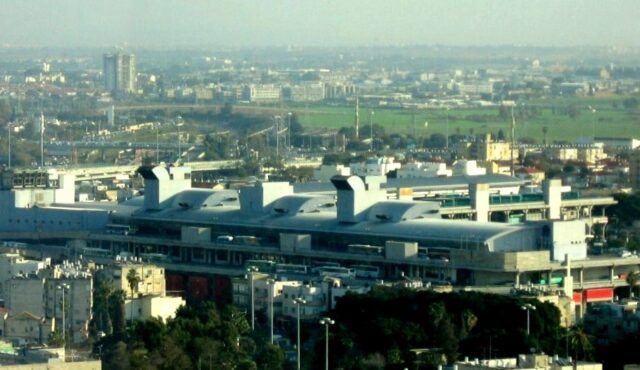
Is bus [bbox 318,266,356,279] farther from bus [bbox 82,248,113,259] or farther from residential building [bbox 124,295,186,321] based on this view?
bus [bbox 82,248,113,259]

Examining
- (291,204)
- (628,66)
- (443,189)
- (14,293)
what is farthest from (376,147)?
(14,293)

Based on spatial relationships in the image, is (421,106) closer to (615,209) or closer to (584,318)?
(615,209)

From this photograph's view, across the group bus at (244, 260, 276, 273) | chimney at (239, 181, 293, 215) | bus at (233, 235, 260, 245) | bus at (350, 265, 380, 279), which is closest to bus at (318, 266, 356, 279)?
bus at (350, 265, 380, 279)

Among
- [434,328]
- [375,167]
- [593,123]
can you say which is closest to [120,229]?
[434,328]

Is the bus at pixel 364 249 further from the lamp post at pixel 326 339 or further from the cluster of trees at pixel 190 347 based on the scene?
the lamp post at pixel 326 339

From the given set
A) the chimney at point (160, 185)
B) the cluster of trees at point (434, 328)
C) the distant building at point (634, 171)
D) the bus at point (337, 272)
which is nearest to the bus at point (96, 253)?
the chimney at point (160, 185)

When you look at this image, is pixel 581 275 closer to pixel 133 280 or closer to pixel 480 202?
pixel 133 280
